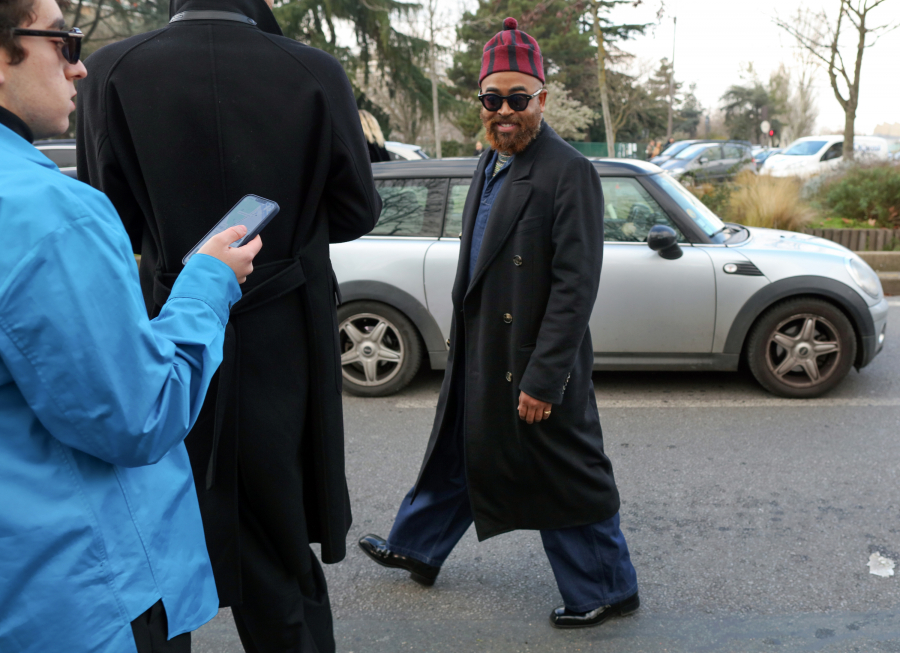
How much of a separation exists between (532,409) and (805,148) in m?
23.7

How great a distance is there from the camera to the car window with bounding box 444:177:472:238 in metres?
5.41

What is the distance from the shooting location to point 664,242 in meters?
4.97

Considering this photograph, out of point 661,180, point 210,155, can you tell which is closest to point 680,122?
point 661,180

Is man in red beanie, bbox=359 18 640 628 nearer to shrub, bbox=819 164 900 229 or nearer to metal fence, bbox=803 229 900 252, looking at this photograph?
metal fence, bbox=803 229 900 252

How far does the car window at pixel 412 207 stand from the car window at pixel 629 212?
1.11 m

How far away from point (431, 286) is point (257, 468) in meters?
3.38

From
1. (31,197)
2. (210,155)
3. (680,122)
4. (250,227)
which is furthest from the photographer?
(680,122)

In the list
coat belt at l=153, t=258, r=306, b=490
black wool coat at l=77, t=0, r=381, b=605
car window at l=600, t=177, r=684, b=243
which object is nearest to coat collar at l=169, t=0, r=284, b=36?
black wool coat at l=77, t=0, r=381, b=605

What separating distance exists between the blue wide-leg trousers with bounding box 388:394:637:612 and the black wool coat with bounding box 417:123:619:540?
8 centimetres

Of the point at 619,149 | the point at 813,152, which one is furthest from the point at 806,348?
the point at 619,149

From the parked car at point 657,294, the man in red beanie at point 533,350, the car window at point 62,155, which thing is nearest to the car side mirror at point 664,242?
the parked car at point 657,294

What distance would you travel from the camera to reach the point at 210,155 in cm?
185

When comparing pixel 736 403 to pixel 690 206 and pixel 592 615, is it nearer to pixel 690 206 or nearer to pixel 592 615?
pixel 690 206

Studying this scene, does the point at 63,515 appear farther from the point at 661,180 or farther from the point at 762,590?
the point at 661,180
